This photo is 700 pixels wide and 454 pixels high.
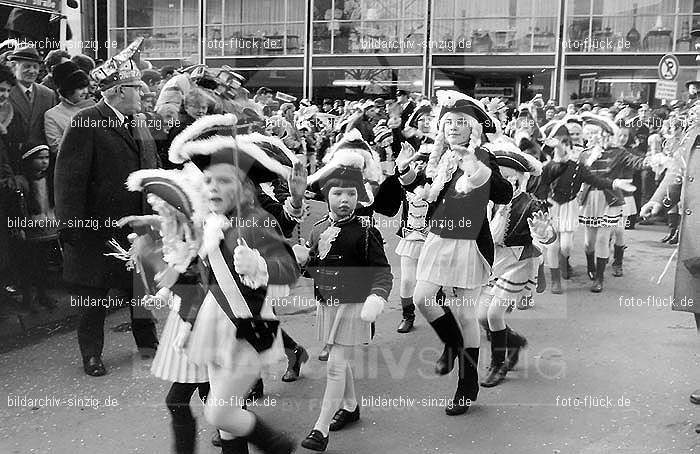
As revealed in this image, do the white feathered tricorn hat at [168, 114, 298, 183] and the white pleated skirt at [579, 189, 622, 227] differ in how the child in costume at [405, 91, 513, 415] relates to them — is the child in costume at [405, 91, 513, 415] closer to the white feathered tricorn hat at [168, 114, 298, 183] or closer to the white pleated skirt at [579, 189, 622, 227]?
the white feathered tricorn hat at [168, 114, 298, 183]

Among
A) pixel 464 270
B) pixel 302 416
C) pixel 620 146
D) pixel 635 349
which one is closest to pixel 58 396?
pixel 302 416

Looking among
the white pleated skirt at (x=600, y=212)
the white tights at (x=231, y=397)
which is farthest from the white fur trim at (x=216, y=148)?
the white pleated skirt at (x=600, y=212)

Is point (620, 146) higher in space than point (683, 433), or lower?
higher

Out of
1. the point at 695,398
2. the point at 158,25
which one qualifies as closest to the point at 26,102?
the point at 695,398

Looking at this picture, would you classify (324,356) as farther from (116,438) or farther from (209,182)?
(209,182)

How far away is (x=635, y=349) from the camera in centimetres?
539

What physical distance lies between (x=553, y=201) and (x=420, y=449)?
4.56 metres

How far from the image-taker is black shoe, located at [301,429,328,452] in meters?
3.59

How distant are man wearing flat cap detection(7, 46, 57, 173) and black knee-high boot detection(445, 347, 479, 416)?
12.3ft

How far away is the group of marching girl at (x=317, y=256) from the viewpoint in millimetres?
3055

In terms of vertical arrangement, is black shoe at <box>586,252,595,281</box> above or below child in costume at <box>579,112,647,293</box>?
below

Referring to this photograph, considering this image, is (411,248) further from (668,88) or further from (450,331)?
(668,88)

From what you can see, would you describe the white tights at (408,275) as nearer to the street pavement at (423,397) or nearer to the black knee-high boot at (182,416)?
the street pavement at (423,397)

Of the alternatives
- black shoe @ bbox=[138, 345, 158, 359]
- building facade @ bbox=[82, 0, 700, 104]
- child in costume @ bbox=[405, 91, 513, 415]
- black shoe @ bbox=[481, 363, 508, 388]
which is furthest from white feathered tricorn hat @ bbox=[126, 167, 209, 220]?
building facade @ bbox=[82, 0, 700, 104]
